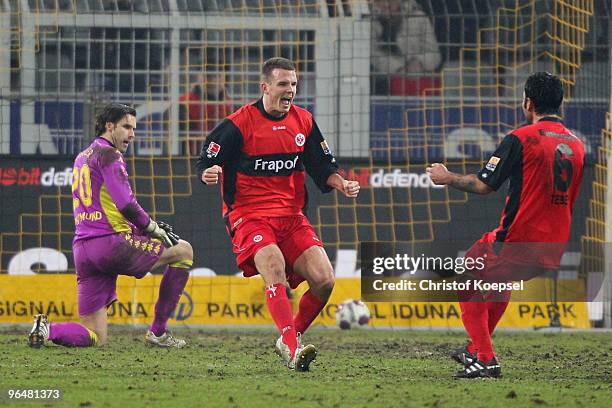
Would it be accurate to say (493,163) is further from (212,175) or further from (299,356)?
(212,175)

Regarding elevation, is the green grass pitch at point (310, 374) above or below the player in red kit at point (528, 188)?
below

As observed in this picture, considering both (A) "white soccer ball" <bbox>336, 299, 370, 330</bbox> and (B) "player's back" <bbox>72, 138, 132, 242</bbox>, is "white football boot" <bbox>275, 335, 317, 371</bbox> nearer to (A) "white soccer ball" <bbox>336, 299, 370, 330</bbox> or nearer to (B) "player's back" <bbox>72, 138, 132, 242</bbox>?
(B) "player's back" <bbox>72, 138, 132, 242</bbox>

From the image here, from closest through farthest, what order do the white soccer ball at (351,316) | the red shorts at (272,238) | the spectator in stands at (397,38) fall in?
the red shorts at (272,238)
the white soccer ball at (351,316)
the spectator in stands at (397,38)

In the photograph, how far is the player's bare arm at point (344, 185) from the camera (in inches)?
357

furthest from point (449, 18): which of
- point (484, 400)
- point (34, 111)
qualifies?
point (484, 400)

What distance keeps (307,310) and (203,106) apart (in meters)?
6.89

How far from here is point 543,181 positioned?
8.26 m

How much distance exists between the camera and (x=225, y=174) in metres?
9.25

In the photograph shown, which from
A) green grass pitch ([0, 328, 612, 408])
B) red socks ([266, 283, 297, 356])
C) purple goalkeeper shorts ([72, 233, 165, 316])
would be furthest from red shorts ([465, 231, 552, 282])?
purple goalkeeper shorts ([72, 233, 165, 316])

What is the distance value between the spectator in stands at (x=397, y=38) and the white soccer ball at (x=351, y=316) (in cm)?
293

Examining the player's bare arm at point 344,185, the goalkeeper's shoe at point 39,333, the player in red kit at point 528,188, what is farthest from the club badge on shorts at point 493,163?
the goalkeeper's shoe at point 39,333

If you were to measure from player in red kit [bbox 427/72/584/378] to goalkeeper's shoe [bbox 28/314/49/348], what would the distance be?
3.61 metres

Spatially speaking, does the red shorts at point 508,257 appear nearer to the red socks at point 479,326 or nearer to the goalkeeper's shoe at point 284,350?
the red socks at point 479,326

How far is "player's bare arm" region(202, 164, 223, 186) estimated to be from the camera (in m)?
8.63
